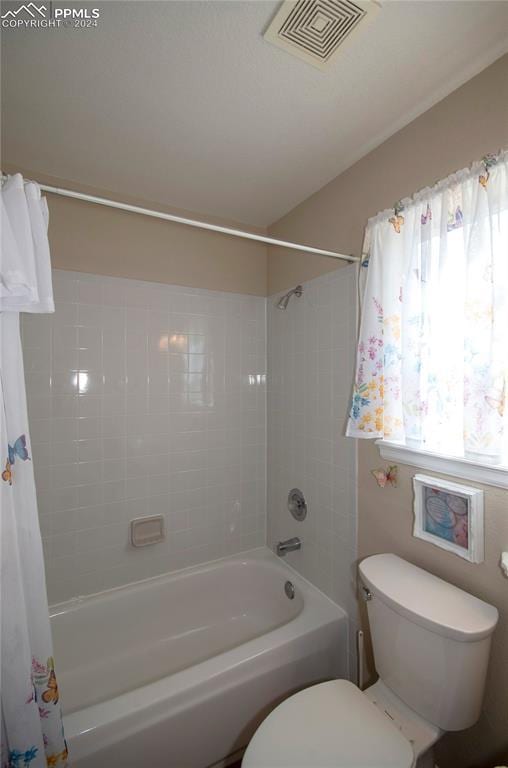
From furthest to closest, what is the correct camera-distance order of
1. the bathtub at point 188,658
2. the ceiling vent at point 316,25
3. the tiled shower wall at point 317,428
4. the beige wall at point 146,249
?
the beige wall at point 146,249 → the tiled shower wall at point 317,428 → the bathtub at point 188,658 → the ceiling vent at point 316,25

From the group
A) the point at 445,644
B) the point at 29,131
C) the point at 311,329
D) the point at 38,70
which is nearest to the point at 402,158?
the point at 311,329

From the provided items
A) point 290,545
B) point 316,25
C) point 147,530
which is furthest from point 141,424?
point 316,25

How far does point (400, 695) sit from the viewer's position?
44.2 inches

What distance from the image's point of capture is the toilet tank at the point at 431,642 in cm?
96

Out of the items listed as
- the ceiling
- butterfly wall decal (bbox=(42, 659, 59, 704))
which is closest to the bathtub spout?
butterfly wall decal (bbox=(42, 659, 59, 704))

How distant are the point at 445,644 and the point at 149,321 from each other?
185 cm

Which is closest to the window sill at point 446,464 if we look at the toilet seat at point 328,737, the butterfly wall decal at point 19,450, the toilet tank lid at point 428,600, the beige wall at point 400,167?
the toilet tank lid at point 428,600

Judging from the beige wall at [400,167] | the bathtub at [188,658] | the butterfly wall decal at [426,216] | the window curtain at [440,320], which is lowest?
the bathtub at [188,658]

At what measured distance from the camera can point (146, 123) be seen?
1.36m

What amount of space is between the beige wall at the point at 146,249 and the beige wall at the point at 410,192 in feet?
1.79

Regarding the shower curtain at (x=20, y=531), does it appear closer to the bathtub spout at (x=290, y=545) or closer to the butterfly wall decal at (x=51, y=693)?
the butterfly wall decal at (x=51, y=693)

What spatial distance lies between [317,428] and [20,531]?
4.38 ft

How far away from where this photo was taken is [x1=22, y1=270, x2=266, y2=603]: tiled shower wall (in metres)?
1.72

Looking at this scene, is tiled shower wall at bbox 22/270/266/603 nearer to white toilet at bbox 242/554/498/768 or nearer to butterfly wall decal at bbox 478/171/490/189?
white toilet at bbox 242/554/498/768
